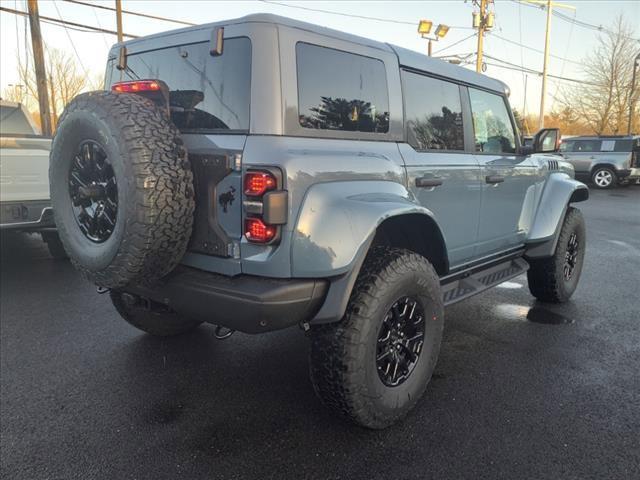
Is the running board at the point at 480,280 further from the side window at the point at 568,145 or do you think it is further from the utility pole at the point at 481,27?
the utility pole at the point at 481,27

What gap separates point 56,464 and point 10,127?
6.32 meters

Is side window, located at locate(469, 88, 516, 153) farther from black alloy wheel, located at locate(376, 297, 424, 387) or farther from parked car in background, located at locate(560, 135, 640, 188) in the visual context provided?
parked car in background, located at locate(560, 135, 640, 188)

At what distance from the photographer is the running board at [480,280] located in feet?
11.5

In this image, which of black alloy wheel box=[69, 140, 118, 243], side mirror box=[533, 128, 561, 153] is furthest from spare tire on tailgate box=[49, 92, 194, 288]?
side mirror box=[533, 128, 561, 153]

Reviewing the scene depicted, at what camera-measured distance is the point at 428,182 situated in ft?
10.00

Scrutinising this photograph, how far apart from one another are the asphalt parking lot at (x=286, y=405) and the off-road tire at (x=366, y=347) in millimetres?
175

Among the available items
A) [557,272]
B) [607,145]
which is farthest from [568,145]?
[557,272]

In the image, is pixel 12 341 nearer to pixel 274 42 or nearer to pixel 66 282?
pixel 66 282

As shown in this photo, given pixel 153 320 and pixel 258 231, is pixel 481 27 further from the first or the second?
pixel 258 231

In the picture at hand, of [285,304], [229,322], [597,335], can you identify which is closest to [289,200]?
[285,304]

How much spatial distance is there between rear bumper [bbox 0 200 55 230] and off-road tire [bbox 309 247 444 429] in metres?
3.97

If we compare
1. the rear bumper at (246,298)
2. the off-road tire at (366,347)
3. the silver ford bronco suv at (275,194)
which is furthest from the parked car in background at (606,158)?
the rear bumper at (246,298)

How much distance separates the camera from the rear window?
236cm

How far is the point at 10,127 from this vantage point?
7090 millimetres
